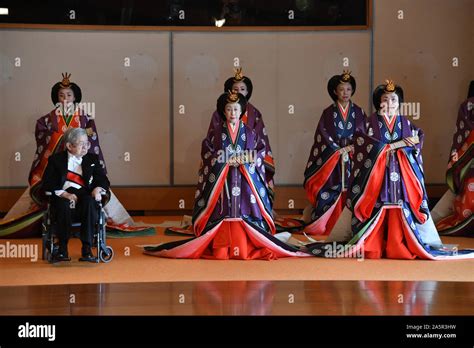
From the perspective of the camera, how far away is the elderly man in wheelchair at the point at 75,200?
757 cm

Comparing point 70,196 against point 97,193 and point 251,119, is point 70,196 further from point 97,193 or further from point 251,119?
point 251,119

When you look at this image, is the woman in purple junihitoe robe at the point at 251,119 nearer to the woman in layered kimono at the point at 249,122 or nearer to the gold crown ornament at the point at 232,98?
the woman in layered kimono at the point at 249,122

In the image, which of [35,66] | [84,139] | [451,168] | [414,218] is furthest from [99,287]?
[35,66]

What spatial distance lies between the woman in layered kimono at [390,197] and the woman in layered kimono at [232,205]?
48cm

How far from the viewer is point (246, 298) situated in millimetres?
6070

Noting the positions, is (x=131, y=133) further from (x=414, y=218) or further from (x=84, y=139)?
(x=414, y=218)

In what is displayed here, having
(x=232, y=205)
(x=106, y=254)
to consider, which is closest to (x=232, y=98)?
(x=232, y=205)

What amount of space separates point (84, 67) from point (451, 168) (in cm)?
427

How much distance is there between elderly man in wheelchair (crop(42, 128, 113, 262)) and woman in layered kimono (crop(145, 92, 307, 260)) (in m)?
0.67

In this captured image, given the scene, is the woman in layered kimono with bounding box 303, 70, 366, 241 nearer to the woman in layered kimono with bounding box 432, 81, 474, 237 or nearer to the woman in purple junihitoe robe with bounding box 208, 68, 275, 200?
the woman in purple junihitoe robe with bounding box 208, 68, 275, 200

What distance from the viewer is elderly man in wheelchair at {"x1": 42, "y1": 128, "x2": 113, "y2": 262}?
7.57 m

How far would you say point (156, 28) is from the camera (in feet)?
36.0

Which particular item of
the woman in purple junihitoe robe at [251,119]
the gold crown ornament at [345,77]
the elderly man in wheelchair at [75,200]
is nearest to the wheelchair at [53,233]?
the elderly man in wheelchair at [75,200]
